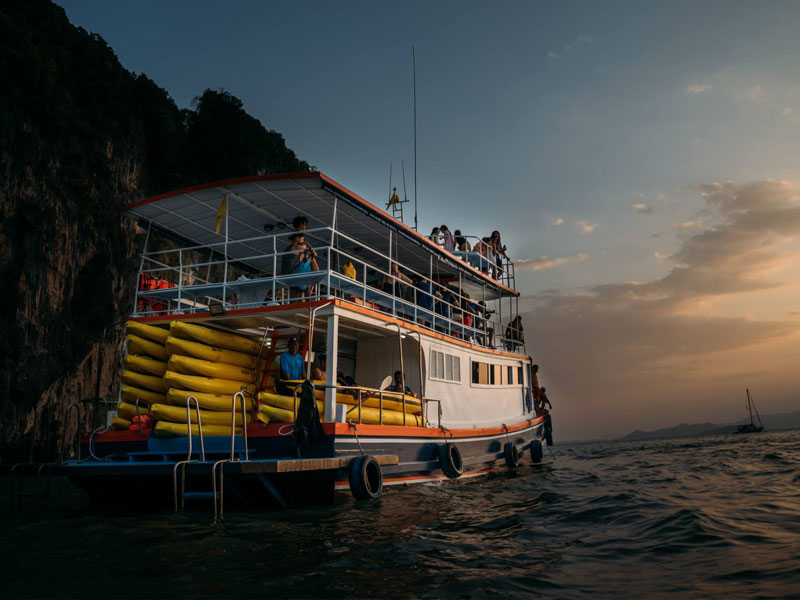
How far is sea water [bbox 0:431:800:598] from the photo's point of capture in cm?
478

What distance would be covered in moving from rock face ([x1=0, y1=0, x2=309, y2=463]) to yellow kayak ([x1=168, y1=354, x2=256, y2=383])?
16601 mm

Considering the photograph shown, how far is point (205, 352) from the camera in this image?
1015cm

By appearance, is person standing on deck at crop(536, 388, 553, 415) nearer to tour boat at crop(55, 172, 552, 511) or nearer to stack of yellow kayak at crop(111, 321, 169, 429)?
tour boat at crop(55, 172, 552, 511)

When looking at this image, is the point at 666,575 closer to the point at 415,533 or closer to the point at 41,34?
the point at 415,533

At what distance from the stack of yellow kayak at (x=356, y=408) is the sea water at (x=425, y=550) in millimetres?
1545

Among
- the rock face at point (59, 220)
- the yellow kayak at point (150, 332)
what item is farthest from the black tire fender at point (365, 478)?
the rock face at point (59, 220)

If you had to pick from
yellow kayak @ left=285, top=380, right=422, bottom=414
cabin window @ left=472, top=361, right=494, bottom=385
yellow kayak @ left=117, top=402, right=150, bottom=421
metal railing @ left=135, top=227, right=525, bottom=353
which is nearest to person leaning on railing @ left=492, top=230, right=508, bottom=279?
metal railing @ left=135, top=227, right=525, bottom=353

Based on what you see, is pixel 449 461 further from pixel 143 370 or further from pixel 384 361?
pixel 143 370

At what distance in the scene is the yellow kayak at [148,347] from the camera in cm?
1041

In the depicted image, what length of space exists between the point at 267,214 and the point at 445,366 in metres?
5.39

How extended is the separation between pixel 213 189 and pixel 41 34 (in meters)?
34.1

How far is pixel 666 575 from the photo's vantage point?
5.19m

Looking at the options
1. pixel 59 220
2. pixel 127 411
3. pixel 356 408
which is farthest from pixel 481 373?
pixel 59 220

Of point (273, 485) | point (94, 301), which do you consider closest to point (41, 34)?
point (94, 301)
